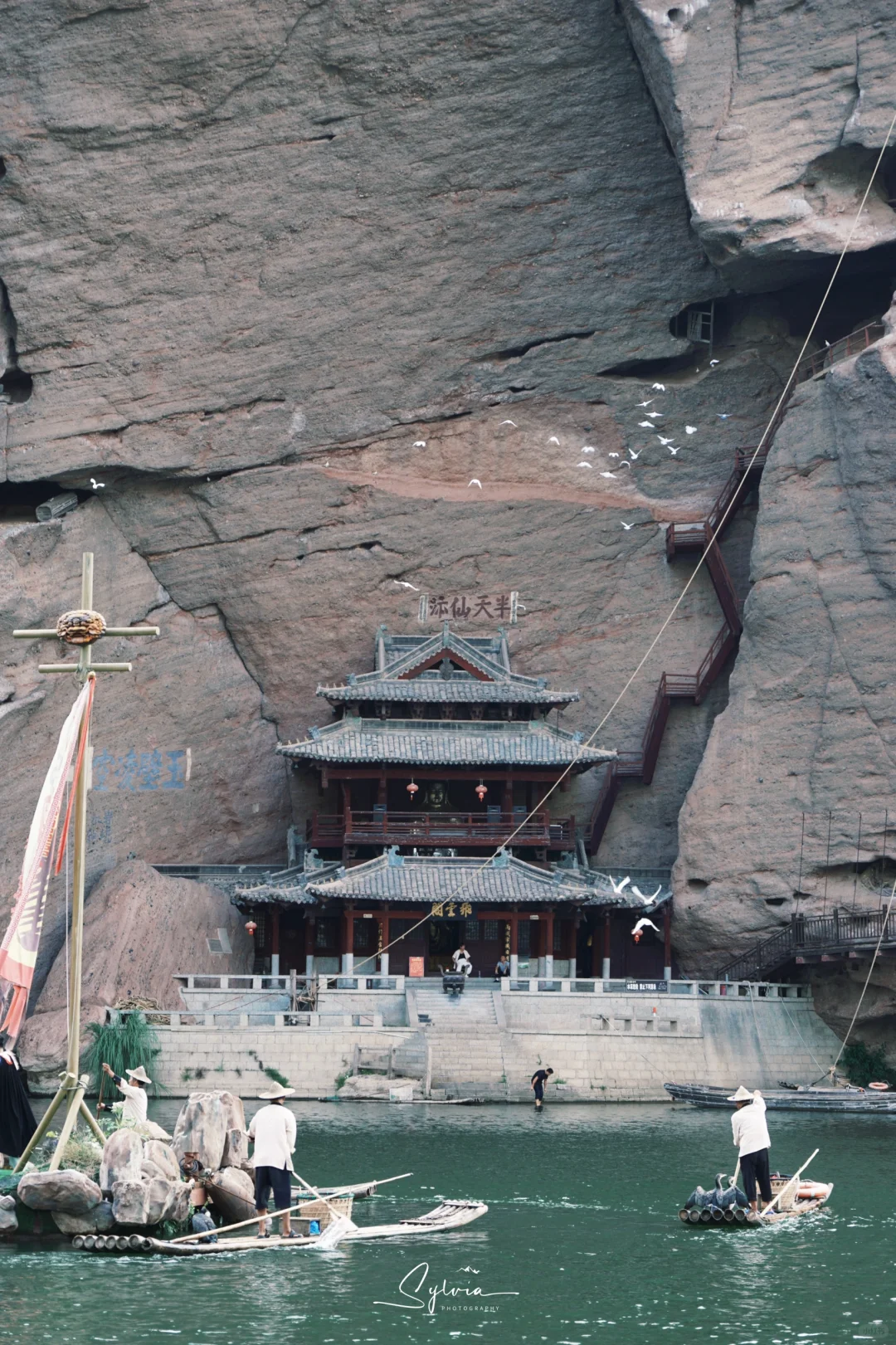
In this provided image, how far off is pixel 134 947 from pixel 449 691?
10557 mm

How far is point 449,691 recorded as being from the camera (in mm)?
49719

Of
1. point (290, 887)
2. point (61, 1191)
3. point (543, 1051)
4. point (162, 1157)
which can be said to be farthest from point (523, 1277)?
point (290, 887)

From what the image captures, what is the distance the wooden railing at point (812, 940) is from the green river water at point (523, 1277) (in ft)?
40.5

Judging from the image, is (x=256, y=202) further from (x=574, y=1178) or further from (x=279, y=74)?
(x=574, y=1178)

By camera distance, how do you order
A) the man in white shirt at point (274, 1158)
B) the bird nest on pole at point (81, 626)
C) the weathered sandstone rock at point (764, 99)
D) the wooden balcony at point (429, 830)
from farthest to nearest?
the wooden balcony at point (429, 830), the weathered sandstone rock at point (764, 99), the bird nest on pole at point (81, 626), the man in white shirt at point (274, 1158)

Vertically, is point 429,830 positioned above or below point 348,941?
above

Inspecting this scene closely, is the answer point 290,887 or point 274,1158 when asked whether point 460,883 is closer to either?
point 290,887

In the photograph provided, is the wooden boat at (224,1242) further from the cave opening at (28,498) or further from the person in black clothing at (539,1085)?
the cave opening at (28,498)

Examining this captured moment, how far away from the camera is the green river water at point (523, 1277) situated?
18.4 metres

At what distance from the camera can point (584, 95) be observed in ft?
158

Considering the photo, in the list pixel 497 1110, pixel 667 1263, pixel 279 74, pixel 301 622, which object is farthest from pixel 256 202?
pixel 667 1263

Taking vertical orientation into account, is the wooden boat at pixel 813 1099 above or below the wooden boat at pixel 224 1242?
above

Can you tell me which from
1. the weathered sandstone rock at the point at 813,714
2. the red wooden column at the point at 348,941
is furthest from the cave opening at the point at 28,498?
the weathered sandstone rock at the point at 813,714

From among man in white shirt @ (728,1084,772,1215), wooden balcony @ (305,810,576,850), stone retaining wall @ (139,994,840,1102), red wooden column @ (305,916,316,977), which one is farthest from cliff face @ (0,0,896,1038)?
man in white shirt @ (728,1084,772,1215)
